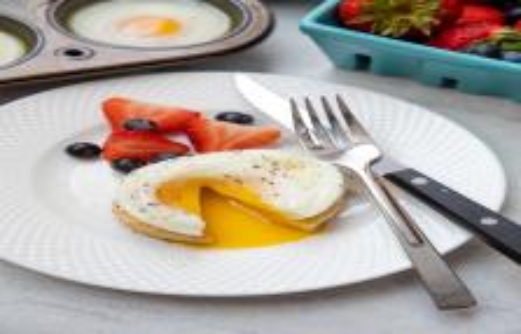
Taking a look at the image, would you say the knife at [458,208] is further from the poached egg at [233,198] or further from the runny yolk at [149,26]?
the runny yolk at [149,26]

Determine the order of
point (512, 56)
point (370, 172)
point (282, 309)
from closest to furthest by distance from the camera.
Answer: point (282, 309), point (370, 172), point (512, 56)

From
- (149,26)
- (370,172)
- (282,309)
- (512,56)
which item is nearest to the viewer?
(282,309)

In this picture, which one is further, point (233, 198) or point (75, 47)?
point (75, 47)

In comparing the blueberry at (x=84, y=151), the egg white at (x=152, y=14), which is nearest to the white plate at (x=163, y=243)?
the blueberry at (x=84, y=151)

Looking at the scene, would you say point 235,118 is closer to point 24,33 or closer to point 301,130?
point 301,130

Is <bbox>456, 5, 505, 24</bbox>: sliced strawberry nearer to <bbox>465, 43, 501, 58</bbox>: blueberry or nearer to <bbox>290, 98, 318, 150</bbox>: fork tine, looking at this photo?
<bbox>465, 43, 501, 58</bbox>: blueberry

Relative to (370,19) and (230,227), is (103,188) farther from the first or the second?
(370,19)

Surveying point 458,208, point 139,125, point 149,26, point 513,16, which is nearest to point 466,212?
point 458,208
